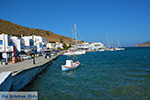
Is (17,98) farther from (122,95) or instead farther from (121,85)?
(121,85)

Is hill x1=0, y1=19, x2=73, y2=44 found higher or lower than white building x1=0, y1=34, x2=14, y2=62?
higher

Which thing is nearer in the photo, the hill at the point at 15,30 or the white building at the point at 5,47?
the white building at the point at 5,47

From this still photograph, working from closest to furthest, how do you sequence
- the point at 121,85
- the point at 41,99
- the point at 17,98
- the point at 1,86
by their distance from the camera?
the point at 1,86 < the point at 17,98 < the point at 41,99 < the point at 121,85

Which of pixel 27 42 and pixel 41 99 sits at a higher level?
pixel 27 42

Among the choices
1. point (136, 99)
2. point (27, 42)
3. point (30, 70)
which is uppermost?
point (27, 42)

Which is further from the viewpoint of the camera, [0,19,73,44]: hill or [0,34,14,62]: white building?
[0,19,73,44]: hill

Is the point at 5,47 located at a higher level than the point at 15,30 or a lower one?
lower

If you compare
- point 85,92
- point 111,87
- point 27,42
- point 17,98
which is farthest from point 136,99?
point 27,42

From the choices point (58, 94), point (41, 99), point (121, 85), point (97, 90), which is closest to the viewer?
point (41, 99)

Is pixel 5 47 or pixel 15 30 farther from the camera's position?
pixel 15 30

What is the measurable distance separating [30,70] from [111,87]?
417 inches

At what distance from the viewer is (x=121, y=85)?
14336 millimetres

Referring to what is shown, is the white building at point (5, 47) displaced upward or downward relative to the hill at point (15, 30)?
downward

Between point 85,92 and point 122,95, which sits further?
point 85,92
